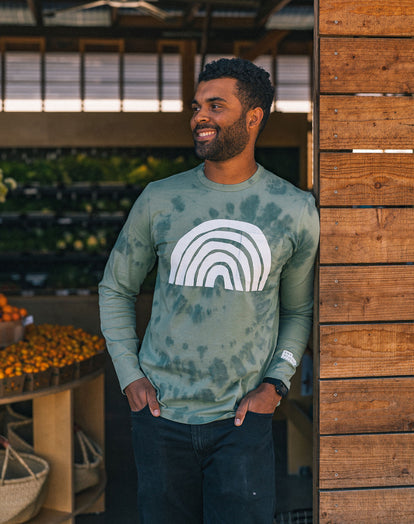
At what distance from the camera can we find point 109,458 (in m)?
4.17

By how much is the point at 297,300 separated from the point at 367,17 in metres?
0.80

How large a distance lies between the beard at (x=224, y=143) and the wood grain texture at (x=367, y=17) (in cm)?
39

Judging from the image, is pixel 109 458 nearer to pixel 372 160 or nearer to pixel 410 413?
pixel 410 413

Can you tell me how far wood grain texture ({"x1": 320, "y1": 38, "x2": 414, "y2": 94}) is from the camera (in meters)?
1.85

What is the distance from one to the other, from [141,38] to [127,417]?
6490 millimetres

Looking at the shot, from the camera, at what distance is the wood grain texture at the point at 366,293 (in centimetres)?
187

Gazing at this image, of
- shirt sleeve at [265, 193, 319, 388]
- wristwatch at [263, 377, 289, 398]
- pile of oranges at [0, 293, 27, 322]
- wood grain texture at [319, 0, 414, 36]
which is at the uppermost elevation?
wood grain texture at [319, 0, 414, 36]

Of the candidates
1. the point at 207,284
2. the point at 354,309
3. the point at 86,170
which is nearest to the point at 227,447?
the point at 207,284

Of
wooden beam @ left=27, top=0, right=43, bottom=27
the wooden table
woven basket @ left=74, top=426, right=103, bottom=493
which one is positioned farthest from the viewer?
wooden beam @ left=27, top=0, right=43, bottom=27

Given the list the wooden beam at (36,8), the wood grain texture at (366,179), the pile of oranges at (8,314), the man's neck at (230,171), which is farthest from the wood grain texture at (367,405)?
the wooden beam at (36,8)

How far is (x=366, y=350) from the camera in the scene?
6.20ft

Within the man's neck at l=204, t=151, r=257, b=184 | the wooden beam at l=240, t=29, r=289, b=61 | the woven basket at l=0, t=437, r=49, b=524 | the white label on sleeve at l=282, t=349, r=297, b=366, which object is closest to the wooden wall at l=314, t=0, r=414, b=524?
the white label on sleeve at l=282, t=349, r=297, b=366

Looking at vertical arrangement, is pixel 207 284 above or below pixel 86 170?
below

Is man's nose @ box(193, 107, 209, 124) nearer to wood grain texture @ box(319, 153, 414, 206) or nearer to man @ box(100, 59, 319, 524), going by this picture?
man @ box(100, 59, 319, 524)
